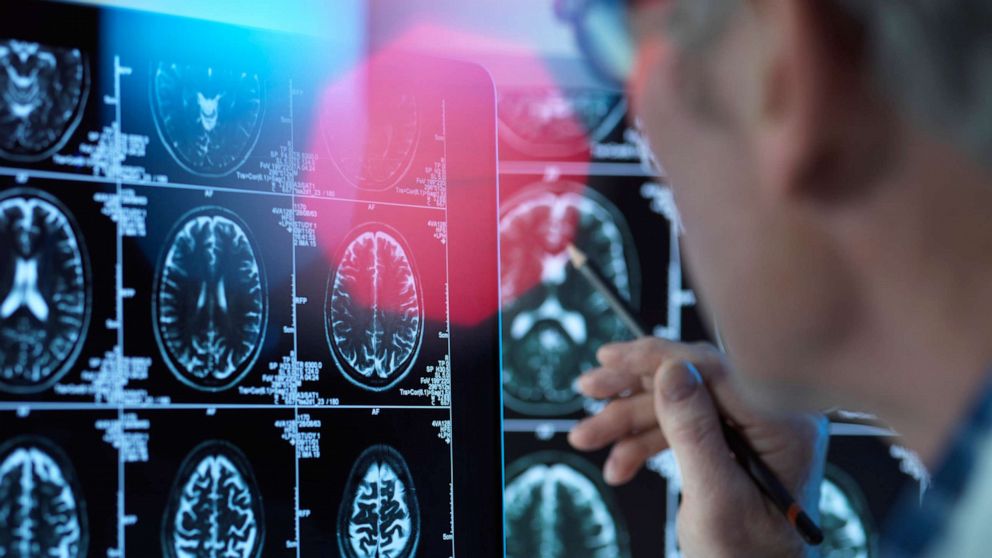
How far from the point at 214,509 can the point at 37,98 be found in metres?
0.25

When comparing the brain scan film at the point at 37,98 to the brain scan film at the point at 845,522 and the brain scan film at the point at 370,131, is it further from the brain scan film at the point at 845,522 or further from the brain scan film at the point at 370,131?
the brain scan film at the point at 845,522

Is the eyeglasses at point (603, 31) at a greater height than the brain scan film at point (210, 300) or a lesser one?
greater

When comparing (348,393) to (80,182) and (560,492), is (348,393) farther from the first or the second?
(560,492)

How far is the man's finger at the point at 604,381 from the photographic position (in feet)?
3.58

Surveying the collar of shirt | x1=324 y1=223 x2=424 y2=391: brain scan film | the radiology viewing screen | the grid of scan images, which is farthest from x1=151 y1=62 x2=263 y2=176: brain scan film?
the grid of scan images

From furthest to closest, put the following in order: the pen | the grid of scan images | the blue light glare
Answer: the grid of scan images → the blue light glare → the pen

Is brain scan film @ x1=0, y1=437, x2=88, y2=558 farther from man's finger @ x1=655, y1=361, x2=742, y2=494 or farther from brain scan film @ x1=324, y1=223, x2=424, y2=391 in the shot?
man's finger @ x1=655, y1=361, x2=742, y2=494

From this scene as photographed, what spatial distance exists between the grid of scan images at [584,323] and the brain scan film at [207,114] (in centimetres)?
96

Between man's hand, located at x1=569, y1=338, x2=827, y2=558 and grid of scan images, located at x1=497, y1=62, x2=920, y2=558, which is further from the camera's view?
grid of scan images, located at x1=497, y1=62, x2=920, y2=558

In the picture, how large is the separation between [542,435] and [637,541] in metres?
0.21

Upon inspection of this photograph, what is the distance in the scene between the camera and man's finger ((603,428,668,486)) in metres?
1.11

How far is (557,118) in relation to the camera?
1705mm

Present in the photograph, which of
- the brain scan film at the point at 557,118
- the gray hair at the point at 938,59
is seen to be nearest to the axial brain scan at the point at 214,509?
the gray hair at the point at 938,59

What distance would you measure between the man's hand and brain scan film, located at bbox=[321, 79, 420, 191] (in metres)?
0.36
